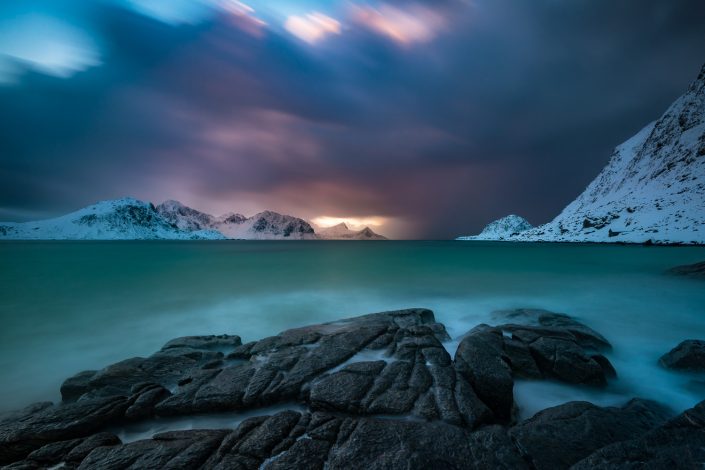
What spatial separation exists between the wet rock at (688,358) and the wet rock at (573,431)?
139 inches

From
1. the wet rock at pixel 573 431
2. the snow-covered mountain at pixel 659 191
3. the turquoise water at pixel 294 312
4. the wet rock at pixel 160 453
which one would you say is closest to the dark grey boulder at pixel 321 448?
the wet rock at pixel 160 453

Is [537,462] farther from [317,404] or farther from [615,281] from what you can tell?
[615,281]

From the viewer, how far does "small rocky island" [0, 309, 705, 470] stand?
12.4ft

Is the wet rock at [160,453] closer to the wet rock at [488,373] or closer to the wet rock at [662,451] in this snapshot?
the wet rock at [488,373]

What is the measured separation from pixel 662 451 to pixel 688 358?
670 cm

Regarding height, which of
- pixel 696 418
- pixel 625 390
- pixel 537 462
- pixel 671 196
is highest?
pixel 671 196

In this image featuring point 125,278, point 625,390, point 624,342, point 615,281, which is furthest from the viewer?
point 125,278

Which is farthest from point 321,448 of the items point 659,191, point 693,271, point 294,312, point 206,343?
point 659,191

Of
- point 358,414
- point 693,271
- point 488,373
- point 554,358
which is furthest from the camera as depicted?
point 693,271

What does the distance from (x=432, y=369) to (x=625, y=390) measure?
5.09m

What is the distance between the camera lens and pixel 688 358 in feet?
24.3

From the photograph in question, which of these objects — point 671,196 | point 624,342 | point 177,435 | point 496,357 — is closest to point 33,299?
point 177,435

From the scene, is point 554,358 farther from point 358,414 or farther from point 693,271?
point 693,271

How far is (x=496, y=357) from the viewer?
20.9ft
